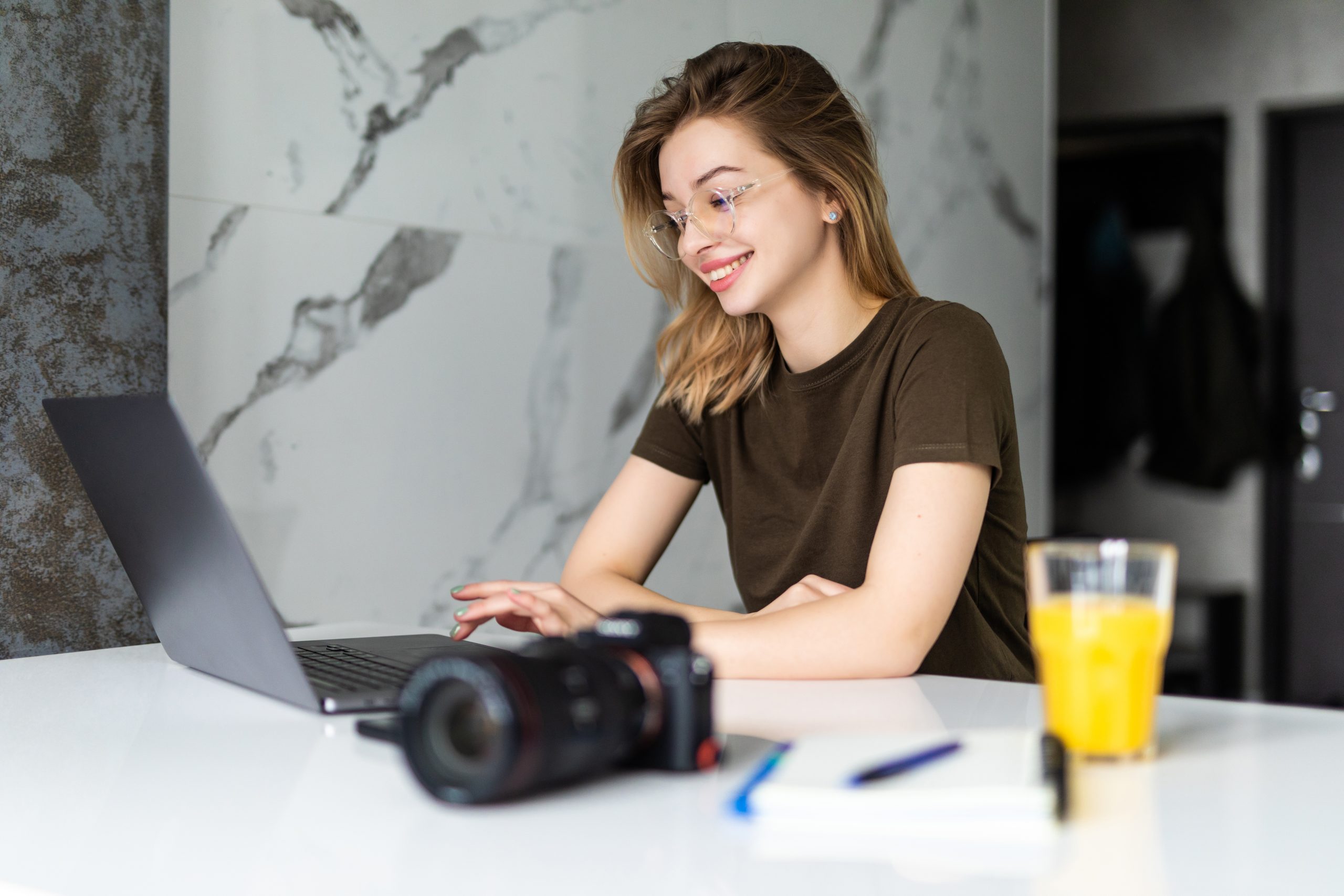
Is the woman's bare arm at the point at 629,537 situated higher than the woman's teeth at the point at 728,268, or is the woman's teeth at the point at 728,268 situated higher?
the woman's teeth at the point at 728,268

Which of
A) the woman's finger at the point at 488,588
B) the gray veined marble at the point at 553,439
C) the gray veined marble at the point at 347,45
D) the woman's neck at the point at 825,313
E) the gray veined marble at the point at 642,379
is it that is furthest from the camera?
the gray veined marble at the point at 642,379

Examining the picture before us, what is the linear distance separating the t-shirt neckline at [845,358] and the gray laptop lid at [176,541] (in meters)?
0.76

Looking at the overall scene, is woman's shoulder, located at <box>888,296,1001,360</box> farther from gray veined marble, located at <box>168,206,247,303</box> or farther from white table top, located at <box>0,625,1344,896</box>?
gray veined marble, located at <box>168,206,247,303</box>

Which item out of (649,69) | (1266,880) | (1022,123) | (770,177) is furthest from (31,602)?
(1022,123)

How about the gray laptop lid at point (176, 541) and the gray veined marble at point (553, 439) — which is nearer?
the gray laptop lid at point (176, 541)

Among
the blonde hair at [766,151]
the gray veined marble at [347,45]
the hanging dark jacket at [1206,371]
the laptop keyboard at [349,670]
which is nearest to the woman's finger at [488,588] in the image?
the laptop keyboard at [349,670]

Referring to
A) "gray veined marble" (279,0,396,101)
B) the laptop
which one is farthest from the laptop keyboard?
"gray veined marble" (279,0,396,101)

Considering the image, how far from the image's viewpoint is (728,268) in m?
1.44

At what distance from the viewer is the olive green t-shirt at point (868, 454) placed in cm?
121

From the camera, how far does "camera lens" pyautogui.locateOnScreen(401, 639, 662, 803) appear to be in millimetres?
534

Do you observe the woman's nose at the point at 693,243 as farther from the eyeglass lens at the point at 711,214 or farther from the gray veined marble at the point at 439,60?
the gray veined marble at the point at 439,60

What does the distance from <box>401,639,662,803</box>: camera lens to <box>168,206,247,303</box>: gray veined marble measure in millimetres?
996

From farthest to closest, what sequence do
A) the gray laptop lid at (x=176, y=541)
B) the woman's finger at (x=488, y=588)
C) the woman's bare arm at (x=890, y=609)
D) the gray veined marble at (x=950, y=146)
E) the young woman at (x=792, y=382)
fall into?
the gray veined marble at (x=950, y=146) < the young woman at (x=792, y=382) < the woman's finger at (x=488, y=588) < the woman's bare arm at (x=890, y=609) < the gray laptop lid at (x=176, y=541)

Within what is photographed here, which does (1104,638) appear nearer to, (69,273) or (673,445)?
(673,445)
